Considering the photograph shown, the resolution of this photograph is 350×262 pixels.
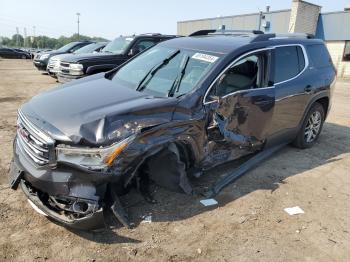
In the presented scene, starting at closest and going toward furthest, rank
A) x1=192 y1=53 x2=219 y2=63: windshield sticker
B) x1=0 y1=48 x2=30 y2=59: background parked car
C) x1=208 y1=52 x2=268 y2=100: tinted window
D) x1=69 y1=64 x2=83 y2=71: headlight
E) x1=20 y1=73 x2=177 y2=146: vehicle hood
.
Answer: x1=20 y1=73 x2=177 y2=146: vehicle hood < x1=208 y1=52 x2=268 y2=100: tinted window < x1=192 y1=53 x2=219 y2=63: windshield sticker < x1=69 y1=64 x2=83 y2=71: headlight < x1=0 y1=48 x2=30 y2=59: background parked car

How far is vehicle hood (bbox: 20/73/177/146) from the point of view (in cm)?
329

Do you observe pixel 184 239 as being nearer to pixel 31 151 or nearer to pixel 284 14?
pixel 31 151

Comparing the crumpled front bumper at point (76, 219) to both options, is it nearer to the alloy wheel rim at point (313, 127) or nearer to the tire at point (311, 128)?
the tire at point (311, 128)

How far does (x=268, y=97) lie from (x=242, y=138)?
2.35 ft

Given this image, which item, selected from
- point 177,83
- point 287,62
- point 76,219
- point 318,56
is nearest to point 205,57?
point 177,83

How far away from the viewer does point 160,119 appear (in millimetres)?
3635

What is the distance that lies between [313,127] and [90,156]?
4.48 metres

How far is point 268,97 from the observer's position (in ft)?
16.0

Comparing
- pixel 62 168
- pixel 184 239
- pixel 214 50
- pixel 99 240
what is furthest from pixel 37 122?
A: pixel 214 50

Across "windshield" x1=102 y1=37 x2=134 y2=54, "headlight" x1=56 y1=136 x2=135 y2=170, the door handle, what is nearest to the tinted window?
the door handle

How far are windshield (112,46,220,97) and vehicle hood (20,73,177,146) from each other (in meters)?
0.26

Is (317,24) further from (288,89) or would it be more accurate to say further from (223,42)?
(223,42)

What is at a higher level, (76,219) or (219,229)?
(76,219)

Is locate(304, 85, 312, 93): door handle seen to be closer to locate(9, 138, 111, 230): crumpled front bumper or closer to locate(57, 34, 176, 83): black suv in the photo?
locate(9, 138, 111, 230): crumpled front bumper
